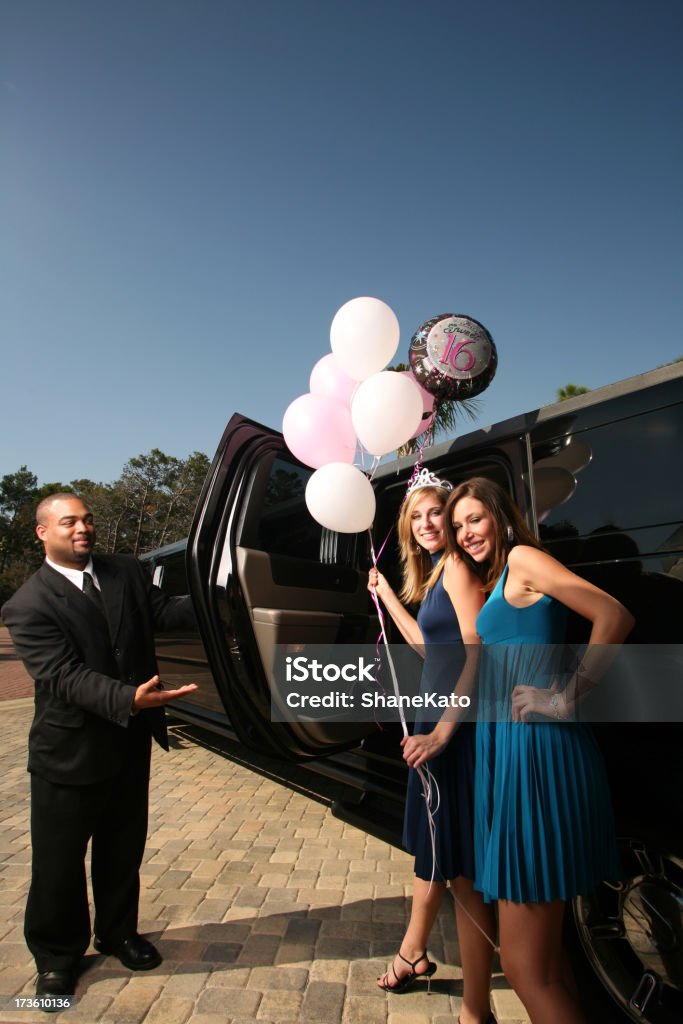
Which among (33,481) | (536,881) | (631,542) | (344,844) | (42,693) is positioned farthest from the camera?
(33,481)

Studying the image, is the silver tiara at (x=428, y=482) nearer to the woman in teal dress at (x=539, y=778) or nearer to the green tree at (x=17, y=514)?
the woman in teal dress at (x=539, y=778)

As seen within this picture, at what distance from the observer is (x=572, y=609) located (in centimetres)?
149

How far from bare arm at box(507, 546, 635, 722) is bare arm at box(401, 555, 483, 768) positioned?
0.21 meters

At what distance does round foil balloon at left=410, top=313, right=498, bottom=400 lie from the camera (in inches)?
97.7

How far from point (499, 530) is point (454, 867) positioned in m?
1.09

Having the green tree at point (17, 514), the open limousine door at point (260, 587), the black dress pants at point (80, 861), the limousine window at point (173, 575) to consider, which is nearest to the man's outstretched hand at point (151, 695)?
the black dress pants at point (80, 861)

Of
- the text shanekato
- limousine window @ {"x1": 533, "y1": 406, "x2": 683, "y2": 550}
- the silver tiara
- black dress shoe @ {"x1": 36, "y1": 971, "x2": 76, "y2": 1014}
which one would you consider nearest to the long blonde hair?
the silver tiara

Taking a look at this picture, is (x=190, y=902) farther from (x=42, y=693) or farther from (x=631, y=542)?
(x=631, y=542)

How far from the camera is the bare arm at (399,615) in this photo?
216 cm

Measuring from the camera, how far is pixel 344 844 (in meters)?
3.26

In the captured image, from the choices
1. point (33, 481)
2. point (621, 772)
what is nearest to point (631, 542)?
point (621, 772)

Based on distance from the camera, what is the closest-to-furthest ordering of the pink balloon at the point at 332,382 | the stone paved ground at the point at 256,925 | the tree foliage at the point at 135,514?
the stone paved ground at the point at 256,925 → the pink balloon at the point at 332,382 → the tree foliage at the point at 135,514

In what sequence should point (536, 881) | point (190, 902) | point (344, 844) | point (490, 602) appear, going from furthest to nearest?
point (344, 844) < point (190, 902) < point (490, 602) < point (536, 881)

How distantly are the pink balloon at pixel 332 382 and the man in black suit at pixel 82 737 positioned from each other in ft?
4.19
